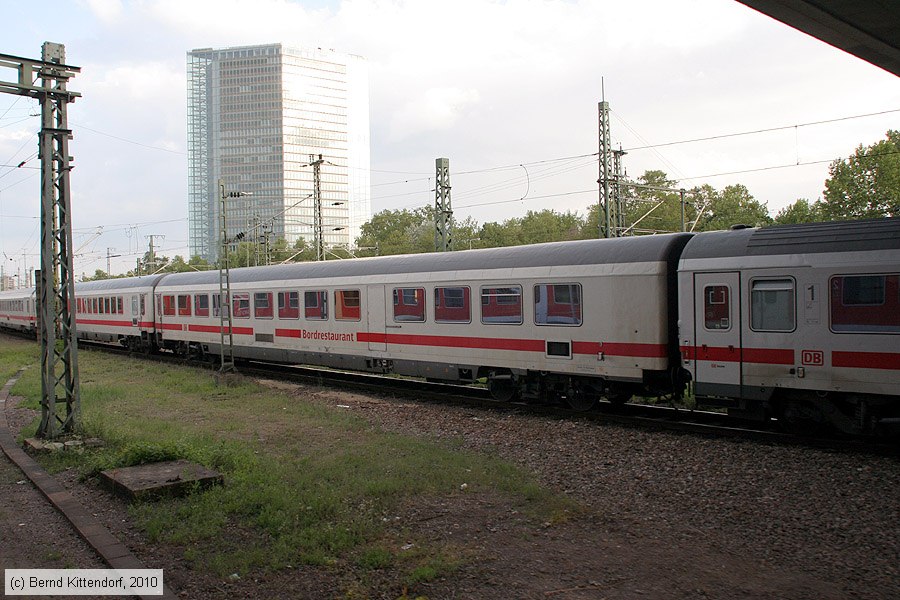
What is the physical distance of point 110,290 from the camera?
32188 millimetres

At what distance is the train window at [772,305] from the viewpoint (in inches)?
404

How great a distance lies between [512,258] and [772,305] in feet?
16.8

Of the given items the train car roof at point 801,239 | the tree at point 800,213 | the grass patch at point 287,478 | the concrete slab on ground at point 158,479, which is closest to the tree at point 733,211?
the tree at point 800,213

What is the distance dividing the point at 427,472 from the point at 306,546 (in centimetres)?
256

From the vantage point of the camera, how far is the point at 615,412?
13062 millimetres

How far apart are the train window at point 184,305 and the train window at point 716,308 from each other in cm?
1947

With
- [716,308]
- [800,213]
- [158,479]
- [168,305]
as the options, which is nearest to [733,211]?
[800,213]

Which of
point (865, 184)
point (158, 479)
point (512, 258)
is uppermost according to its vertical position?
point (865, 184)

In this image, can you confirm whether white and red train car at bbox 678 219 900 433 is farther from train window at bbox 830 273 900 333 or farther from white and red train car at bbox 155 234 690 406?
white and red train car at bbox 155 234 690 406

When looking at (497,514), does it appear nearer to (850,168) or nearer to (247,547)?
(247,547)

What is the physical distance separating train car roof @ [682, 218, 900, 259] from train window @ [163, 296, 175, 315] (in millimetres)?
20654

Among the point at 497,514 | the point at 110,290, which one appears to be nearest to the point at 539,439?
the point at 497,514

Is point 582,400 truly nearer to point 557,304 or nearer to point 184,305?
point 557,304

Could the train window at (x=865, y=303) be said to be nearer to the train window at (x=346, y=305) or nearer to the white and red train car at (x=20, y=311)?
the train window at (x=346, y=305)
